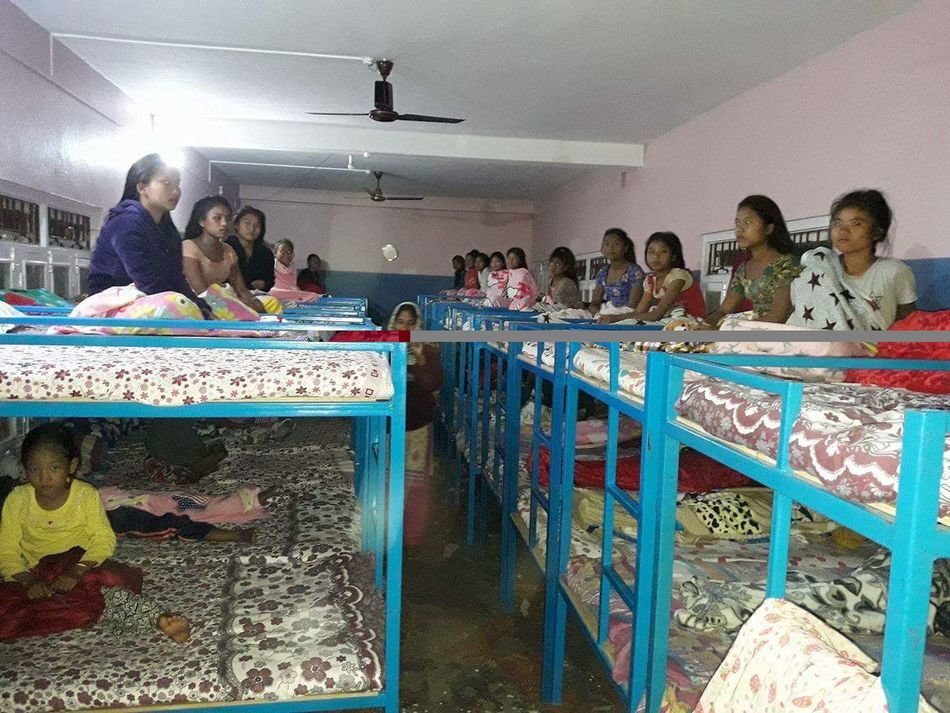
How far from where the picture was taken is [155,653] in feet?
7.26

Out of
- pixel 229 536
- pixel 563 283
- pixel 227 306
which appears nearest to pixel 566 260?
A: pixel 563 283

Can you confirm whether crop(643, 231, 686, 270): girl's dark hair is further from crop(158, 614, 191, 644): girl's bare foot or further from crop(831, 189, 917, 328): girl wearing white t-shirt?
crop(158, 614, 191, 644): girl's bare foot

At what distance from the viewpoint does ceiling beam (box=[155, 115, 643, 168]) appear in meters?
8.04

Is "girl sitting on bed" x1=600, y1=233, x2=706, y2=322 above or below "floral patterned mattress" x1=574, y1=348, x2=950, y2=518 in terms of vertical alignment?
above

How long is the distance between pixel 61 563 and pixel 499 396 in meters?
2.46

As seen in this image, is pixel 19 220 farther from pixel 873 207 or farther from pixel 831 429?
pixel 831 429

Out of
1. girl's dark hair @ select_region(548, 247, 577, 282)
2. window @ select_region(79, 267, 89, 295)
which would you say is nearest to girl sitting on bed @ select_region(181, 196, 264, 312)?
window @ select_region(79, 267, 89, 295)

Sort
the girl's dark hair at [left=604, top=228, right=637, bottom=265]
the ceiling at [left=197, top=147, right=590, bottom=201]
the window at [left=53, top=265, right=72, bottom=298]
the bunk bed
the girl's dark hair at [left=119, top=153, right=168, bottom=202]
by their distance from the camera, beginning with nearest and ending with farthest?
the bunk bed < the girl's dark hair at [left=119, top=153, right=168, bottom=202] < the window at [left=53, top=265, right=72, bottom=298] < the girl's dark hair at [left=604, top=228, right=637, bottom=265] < the ceiling at [left=197, top=147, right=590, bottom=201]

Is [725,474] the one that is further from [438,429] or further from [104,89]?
[104,89]

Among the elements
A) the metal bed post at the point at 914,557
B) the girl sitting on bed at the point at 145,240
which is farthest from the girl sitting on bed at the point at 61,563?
the metal bed post at the point at 914,557

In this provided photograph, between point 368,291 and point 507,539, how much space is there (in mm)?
10830

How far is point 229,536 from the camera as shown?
10.3 ft

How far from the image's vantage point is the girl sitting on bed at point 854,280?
2723 millimetres

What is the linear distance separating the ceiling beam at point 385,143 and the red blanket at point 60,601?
632 cm
